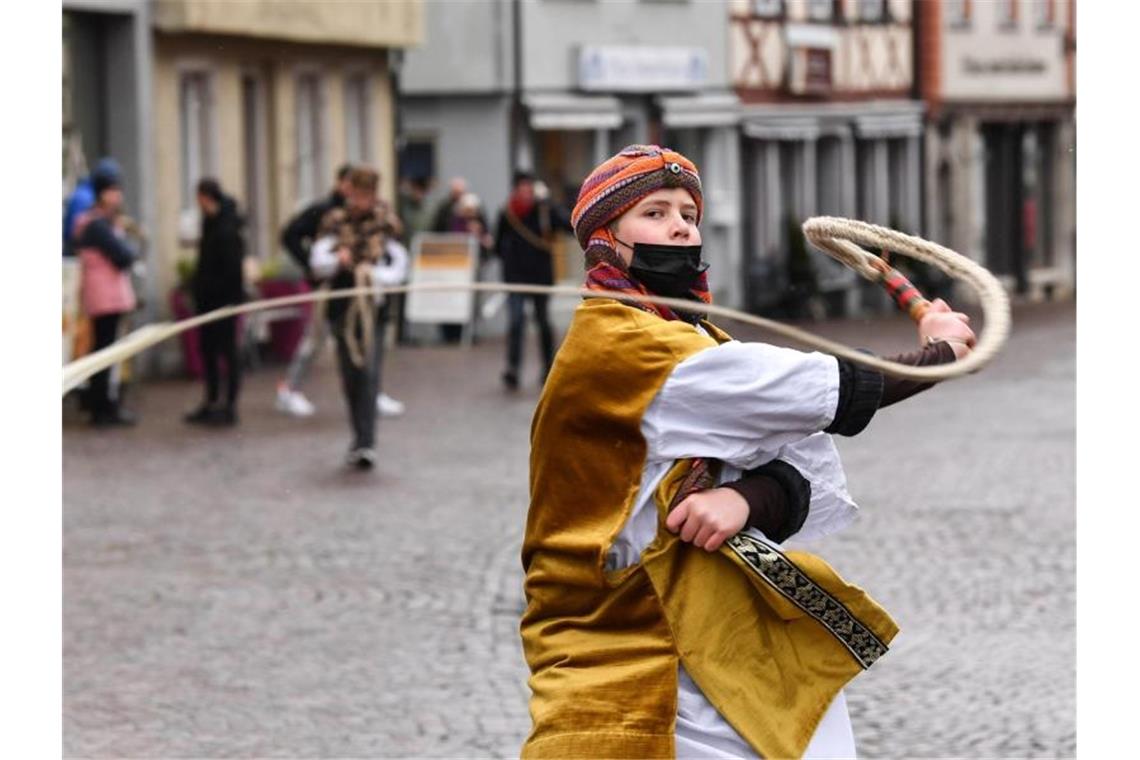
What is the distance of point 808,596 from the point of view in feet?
14.5

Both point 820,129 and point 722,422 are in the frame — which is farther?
point 820,129

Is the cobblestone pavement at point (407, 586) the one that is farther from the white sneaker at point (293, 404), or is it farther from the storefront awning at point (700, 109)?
the storefront awning at point (700, 109)

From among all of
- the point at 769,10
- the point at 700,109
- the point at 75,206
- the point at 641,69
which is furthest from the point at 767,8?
the point at 75,206

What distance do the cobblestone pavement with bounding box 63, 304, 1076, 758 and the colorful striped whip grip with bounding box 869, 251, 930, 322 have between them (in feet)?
10.1

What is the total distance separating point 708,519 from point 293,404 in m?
15.5

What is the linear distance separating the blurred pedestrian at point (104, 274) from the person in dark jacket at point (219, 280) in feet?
1.67

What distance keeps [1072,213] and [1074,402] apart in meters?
30.3

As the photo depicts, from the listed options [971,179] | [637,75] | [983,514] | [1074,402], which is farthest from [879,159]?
[983,514]

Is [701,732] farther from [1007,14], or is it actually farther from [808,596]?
[1007,14]

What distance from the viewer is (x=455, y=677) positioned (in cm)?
873

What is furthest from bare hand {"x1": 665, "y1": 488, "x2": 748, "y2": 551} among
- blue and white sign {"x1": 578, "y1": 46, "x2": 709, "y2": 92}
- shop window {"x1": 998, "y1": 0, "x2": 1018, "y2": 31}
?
shop window {"x1": 998, "y1": 0, "x2": 1018, "y2": 31}

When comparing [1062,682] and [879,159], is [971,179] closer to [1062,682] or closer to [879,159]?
[879,159]

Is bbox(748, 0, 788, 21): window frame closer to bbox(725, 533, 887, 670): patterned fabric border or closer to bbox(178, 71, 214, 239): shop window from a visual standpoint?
bbox(178, 71, 214, 239): shop window

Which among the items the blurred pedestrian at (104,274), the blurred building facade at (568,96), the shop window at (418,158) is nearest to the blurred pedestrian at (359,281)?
the blurred pedestrian at (104,274)
